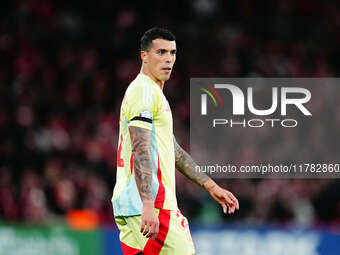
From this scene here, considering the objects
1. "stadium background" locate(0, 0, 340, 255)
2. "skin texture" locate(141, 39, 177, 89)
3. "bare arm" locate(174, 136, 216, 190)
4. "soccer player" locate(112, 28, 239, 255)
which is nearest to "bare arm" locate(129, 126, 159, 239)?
"soccer player" locate(112, 28, 239, 255)

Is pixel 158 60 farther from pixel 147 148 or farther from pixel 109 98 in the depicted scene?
pixel 109 98

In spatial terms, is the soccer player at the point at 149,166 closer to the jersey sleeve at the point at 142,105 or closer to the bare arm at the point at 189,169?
the jersey sleeve at the point at 142,105

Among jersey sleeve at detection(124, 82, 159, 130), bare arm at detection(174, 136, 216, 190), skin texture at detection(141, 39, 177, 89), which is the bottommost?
bare arm at detection(174, 136, 216, 190)

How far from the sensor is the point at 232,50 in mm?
14250

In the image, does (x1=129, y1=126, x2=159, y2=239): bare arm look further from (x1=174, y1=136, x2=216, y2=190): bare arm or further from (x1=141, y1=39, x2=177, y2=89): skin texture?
(x1=174, y1=136, x2=216, y2=190): bare arm

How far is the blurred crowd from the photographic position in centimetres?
1081

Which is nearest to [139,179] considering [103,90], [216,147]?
[216,147]

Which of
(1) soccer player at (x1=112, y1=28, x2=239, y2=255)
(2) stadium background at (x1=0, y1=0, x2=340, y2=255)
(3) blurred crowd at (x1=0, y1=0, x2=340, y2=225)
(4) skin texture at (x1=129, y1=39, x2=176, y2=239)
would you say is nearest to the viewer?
(4) skin texture at (x1=129, y1=39, x2=176, y2=239)

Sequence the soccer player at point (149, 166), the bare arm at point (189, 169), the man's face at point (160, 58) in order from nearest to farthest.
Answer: the soccer player at point (149, 166)
the man's face at point (160, 58)
the bare arm at point (189, 169)

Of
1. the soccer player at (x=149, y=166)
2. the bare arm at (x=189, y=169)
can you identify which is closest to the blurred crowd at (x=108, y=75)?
the bare arm at (x=189, y=169)

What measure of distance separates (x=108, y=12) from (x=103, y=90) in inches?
103

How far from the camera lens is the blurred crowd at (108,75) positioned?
10.8 m

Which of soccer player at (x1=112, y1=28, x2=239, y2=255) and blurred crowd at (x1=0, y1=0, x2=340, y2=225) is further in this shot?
blurred crowd at (x1=0, y1=0, x2=340, y2=225)

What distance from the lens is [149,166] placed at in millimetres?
4562
